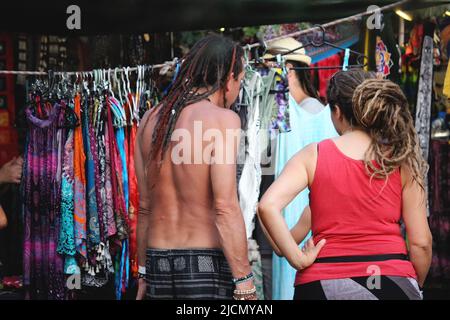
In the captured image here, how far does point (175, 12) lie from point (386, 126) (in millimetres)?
2253

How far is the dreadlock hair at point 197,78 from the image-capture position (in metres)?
2.90

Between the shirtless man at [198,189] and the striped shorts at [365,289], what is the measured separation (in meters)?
0.39

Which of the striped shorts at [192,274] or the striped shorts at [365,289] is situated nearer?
the striped shorts at [365,289]

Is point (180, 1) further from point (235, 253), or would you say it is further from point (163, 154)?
point (235, 253)

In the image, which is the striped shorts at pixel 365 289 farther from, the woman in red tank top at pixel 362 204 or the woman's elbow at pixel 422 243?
the woman's elbow at pixel 422 243

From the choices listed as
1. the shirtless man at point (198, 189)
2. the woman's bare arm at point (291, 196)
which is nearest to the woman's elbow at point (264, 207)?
the woman's bare arm at point (291, 196)

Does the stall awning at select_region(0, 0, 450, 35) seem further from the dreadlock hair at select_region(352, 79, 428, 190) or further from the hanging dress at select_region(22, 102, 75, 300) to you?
the dreadlock hair at select_region(352, 79, 428, 190)

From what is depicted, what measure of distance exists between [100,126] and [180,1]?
98 centimetres

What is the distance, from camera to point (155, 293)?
287 cm

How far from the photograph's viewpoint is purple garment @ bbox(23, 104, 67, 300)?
165 inches

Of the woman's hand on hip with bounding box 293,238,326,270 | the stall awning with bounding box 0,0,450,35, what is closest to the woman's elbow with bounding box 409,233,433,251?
the woman's hand on hip with bounding box 293,238,326,270

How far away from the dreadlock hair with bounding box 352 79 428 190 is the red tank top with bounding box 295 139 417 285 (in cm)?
6
